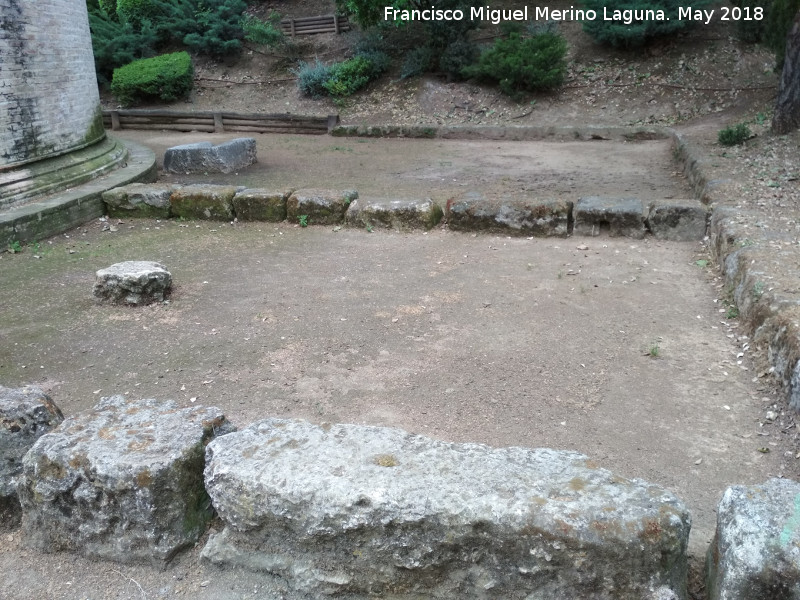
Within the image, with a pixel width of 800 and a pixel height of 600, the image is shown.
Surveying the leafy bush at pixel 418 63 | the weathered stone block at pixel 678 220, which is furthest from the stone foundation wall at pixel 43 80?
the leafy bush at pixel 418 63

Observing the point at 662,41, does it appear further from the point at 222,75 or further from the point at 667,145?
the point at 222,75

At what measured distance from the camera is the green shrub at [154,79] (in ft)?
53.2

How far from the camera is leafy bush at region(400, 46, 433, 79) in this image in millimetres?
15453

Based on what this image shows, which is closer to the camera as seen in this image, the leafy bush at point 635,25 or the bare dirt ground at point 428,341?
the bare dirt ground at point 428,341

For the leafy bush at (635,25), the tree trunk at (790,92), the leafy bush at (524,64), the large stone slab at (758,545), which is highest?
the leafy bush at (635,25)

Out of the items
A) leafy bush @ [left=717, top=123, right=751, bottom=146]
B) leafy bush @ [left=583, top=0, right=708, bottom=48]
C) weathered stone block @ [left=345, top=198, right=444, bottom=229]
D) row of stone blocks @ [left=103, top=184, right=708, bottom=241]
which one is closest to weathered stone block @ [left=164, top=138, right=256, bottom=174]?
row of stone blocks @ [left=103, top=184, right=708, bottom=241]

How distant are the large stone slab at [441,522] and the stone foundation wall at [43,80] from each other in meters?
6.43

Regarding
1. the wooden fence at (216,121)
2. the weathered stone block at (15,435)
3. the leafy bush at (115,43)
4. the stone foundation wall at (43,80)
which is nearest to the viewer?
the weathered stone block at (15,435)

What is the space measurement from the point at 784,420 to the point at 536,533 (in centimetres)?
218

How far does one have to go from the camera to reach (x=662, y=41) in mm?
14828

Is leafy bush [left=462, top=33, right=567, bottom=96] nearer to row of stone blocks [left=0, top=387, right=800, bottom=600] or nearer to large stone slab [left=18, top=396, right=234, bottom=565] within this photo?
row of stone blocks [left=0, top=387, right=800, bottom=600]

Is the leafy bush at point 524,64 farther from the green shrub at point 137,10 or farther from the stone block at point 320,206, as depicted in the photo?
the green shrub at point 137,10

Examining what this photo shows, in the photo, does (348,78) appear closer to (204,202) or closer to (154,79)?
(154,79)

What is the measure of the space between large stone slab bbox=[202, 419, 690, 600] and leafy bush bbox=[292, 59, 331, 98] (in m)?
14.7
